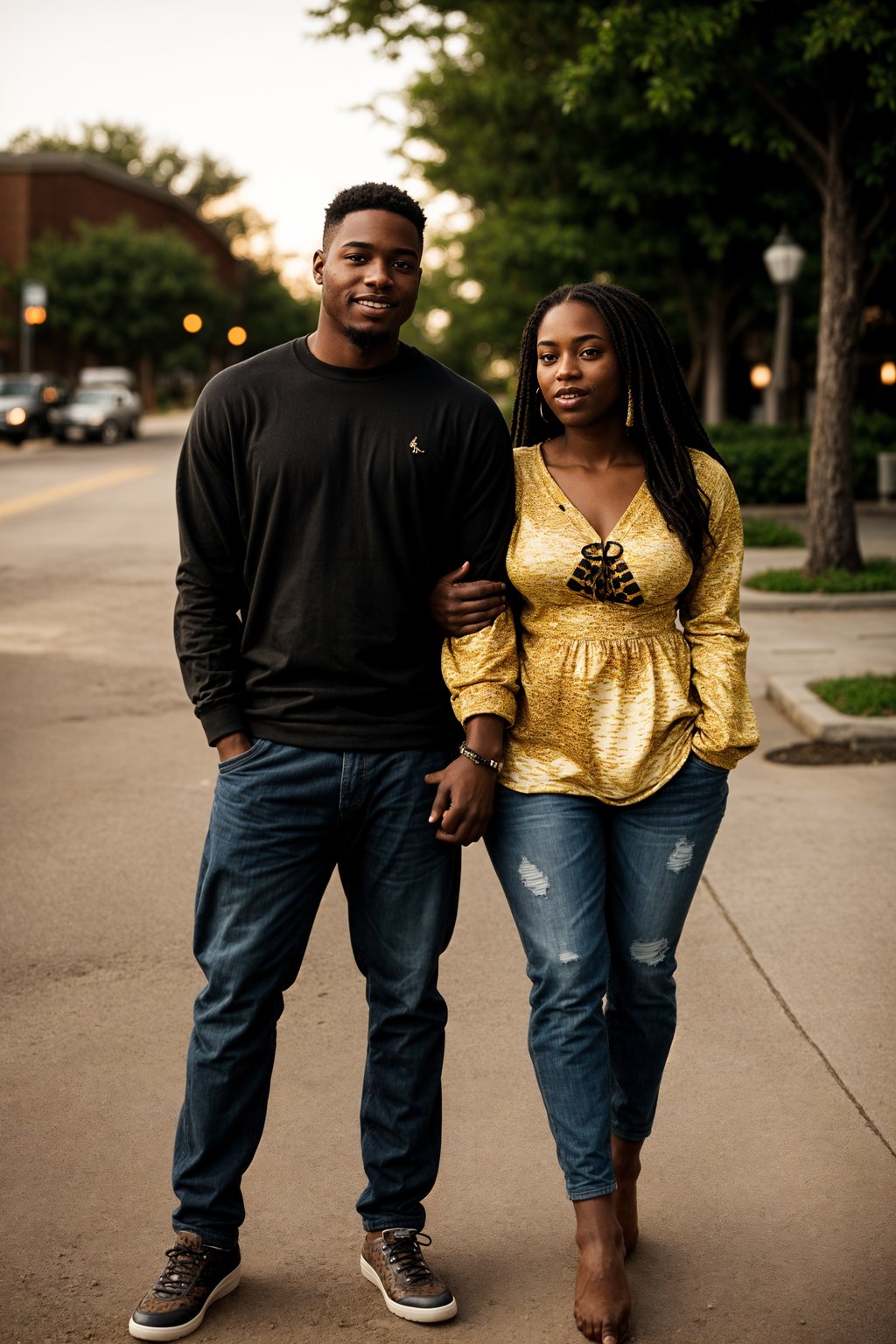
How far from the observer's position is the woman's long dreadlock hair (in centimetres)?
308

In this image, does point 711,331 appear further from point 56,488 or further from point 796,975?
point 796,975

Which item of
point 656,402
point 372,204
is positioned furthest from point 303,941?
point 372,204

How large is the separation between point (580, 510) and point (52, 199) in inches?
2566

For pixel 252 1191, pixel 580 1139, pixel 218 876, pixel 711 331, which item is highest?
pixel 711 331

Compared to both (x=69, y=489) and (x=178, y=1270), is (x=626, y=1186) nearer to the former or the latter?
(x=178, y=1270)

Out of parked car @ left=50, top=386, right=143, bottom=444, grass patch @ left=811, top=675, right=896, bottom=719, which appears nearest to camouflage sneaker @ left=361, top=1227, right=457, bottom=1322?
grass patch @ left=811, top=675, right=896, bottom=719

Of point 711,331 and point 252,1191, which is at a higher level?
point 711,331

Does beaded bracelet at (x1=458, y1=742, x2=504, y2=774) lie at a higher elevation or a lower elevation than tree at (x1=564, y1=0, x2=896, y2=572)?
lower

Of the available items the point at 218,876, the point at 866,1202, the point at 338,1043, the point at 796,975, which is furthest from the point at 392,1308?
the point at 796,975

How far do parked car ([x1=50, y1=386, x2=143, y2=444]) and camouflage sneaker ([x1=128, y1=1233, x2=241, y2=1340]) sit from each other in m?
40.4

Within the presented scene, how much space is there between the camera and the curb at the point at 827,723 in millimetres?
7961

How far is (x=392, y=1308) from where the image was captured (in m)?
2.92

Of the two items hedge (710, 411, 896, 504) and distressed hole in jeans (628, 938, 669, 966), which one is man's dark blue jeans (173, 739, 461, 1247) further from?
hedge (710, 411, 896, 504)

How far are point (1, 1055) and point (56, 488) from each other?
77.6 feet
